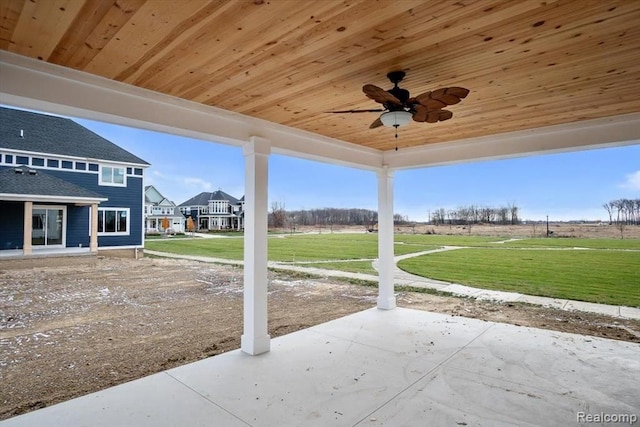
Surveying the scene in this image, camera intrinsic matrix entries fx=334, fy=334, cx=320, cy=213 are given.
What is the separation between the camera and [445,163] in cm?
484

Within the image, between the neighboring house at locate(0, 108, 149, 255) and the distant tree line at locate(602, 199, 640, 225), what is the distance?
41.2 feet

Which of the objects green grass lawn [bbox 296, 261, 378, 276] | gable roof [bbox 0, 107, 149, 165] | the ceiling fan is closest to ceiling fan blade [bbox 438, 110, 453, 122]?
the ceiling fan

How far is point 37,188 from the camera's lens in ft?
28.0

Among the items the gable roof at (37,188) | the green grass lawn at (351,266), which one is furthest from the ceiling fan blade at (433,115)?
the gable roof at (37,188)

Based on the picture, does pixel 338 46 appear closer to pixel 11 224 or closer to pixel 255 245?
pixel 255 245

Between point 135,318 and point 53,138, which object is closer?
point 135,318

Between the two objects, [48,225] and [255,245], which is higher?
[48,225]

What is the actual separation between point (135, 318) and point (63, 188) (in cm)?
592

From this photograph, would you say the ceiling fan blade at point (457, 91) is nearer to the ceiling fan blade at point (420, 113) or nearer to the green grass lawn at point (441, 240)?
the ceiling fan blade at point (420, 113)

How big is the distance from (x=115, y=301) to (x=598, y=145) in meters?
7.74

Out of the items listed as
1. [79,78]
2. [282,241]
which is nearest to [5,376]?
[79,78]

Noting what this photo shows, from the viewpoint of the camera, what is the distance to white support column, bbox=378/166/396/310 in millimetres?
5516

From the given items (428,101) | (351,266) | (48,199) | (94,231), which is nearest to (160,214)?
(94,231)

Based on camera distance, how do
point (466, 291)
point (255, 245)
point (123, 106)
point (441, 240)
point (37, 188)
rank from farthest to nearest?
1. point (441, 240)
2. point (37, 188)
3. point (466, 291)
4. point (255, 245)
5. point (123, 106)
